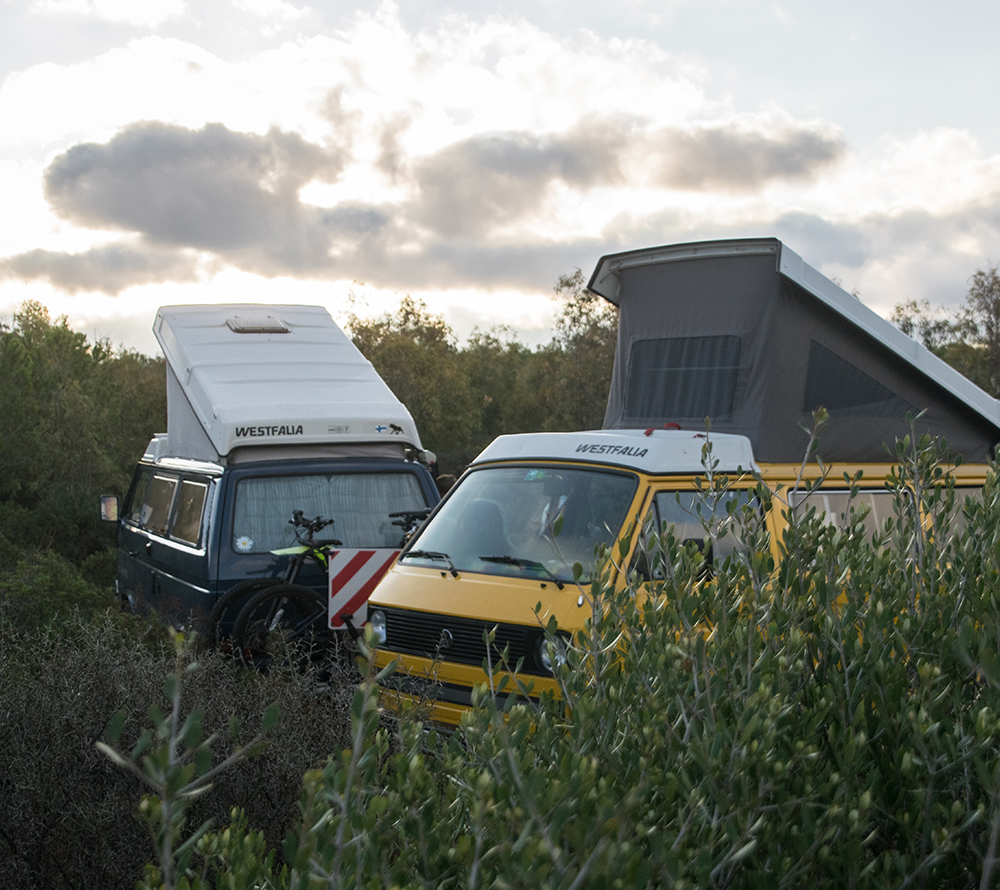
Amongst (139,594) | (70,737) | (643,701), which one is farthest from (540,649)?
(139,594)

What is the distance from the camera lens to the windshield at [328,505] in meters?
7.24

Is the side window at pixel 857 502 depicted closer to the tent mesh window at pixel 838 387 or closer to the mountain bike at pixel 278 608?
the tent mesh window at pixel 838 387

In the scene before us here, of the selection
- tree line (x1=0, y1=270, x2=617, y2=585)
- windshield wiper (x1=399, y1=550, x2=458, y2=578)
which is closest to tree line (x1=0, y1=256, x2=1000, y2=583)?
tree line (x1=0, y1=270, x2=617, y2=585)

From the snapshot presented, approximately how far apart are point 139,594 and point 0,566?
206 cm

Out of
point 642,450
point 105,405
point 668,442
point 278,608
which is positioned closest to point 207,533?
point 278,608

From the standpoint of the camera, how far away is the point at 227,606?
6.73 m

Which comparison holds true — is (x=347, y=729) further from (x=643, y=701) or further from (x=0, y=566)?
(x=0, y=566)

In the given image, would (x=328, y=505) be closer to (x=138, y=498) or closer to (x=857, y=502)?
(x=138, y=498)

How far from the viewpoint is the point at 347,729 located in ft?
14.4

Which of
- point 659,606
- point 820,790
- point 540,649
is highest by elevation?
point 659,606

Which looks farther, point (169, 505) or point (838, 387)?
point (169, 505)

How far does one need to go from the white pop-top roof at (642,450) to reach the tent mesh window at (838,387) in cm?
92

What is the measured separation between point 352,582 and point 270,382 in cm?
227

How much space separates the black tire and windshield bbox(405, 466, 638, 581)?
1422 millimetres
